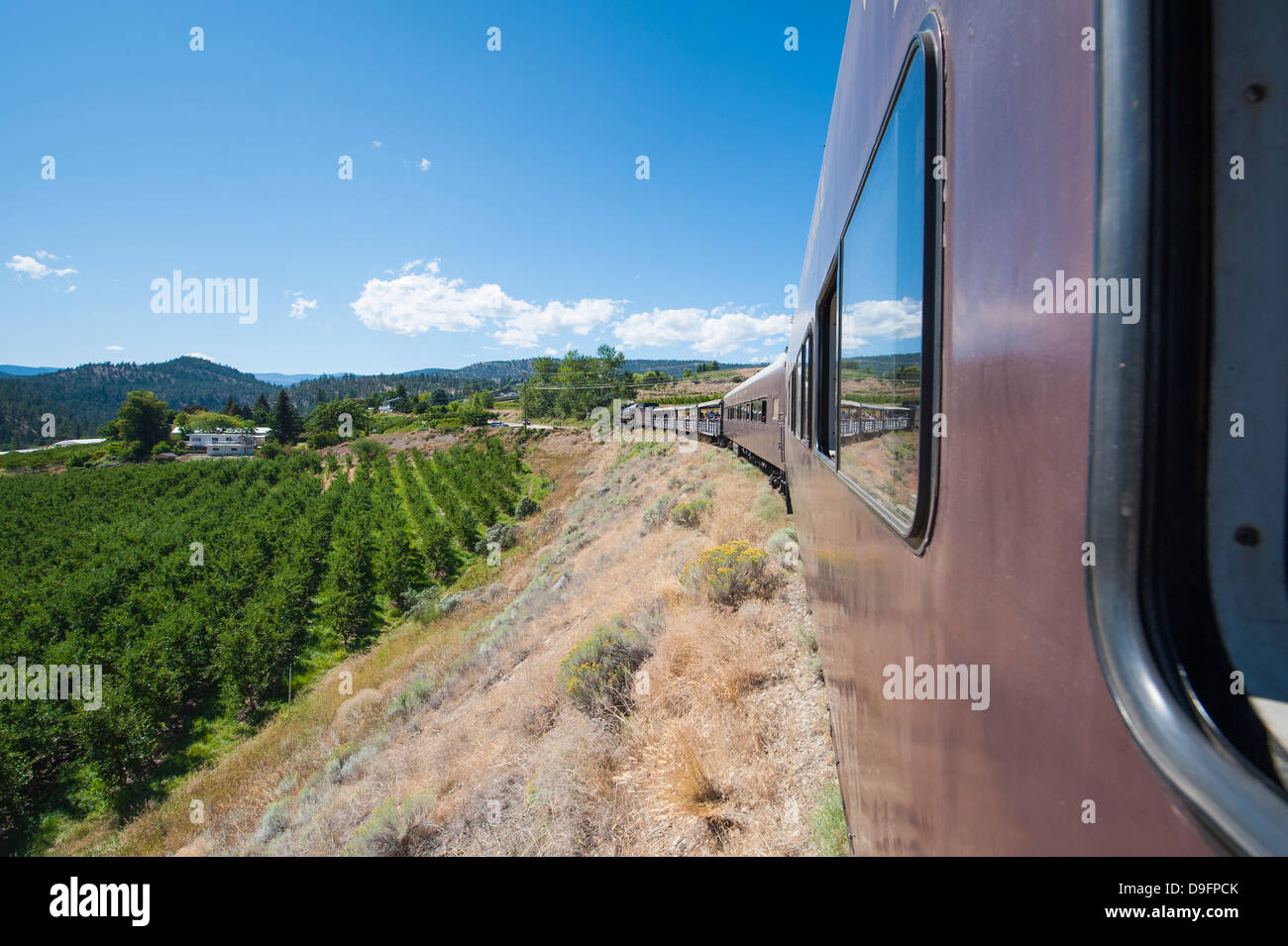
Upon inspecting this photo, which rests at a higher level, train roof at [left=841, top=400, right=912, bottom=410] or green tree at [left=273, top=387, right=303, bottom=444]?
green tree at [left=273, top=387, right=303, bottom=444]

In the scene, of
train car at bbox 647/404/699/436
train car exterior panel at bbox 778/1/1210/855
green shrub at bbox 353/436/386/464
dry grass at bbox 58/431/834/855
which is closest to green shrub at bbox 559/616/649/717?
dry grass at bbox 58/431/834/855

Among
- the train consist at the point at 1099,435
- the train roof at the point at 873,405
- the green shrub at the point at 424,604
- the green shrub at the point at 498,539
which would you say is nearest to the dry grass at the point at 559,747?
the train roof at the point at 873,405

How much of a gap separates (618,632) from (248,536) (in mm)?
30511

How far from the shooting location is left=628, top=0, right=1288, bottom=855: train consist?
603 mm

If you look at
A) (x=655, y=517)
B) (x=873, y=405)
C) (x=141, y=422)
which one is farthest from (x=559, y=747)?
(x=141, y=422)

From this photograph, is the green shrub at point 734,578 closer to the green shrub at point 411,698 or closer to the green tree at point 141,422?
the green shrub at point 411,698

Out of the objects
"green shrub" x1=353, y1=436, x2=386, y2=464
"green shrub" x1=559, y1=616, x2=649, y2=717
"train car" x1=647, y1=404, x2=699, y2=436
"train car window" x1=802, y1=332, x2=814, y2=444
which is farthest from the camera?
"green shrub" x1=353, y1=436, x2=386, y2=464

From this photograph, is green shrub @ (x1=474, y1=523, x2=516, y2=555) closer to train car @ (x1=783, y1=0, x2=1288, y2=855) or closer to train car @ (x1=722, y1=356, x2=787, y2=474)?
train car @ (x1=722, y1=356, x2=787, y2=474)

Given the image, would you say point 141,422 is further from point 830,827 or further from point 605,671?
point 830,827

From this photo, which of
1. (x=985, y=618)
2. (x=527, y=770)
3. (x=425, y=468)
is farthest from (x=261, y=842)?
(x=425, y=468)

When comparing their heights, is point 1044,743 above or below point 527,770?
above

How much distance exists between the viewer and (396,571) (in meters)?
22.6

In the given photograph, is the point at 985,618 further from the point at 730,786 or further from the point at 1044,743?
the point at 730,786

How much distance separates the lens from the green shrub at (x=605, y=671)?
5.86 m
